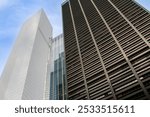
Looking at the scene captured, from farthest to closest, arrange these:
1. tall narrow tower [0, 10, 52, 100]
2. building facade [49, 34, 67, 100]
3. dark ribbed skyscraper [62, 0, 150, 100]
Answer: building facade [49, 34, 67, 100], tall narrow tower [0, 10, 52, 100], dark ribbed skyscraper [62, 0, 150, 100]

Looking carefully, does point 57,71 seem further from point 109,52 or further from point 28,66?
point 28,66

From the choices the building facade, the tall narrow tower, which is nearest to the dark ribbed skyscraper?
the tall narrow tower

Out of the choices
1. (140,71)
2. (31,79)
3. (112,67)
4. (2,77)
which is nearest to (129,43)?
(112,67)

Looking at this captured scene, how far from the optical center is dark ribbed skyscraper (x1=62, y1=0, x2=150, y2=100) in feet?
92.1

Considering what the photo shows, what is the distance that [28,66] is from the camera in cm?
3316

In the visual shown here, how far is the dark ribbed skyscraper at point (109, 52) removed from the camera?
28.1 m

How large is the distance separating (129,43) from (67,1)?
117 ft

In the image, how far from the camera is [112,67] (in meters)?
32.4

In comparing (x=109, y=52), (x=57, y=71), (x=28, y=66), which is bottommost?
(x=57, y=71)

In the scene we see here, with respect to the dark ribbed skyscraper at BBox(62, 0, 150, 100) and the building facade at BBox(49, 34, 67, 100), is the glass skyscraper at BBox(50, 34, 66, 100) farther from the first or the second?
the dark ribbed skyscraper at BBox(62, 0, 150, 100)

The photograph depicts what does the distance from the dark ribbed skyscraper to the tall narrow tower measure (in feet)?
13.5

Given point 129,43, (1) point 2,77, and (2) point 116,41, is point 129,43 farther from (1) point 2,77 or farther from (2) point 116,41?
(1) point 2,77

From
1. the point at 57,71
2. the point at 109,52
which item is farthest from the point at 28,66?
the point at 57,71

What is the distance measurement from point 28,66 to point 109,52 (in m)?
11.5
